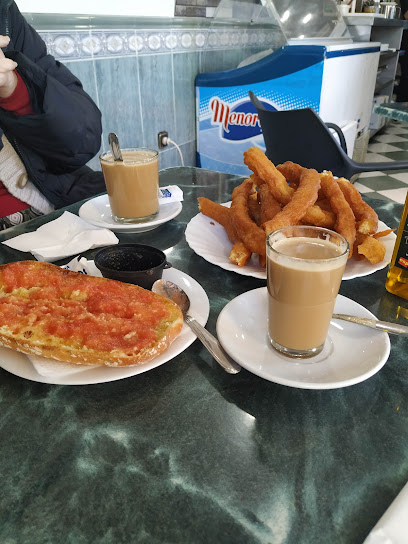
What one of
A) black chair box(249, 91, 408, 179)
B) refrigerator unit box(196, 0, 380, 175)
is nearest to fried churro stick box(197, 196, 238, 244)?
black chair box(249, 91, 408, 179)

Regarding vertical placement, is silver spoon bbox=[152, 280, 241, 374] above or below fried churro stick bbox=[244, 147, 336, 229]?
below

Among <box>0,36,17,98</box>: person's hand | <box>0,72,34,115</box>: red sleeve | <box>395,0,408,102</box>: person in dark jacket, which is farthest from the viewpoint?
<box>395,0,408,102</box>: person in dark jacket

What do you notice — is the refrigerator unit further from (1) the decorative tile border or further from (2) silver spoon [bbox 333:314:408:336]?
(2) silver spoon [bbox 333:314:408:336]

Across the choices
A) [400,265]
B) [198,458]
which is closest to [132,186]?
[400,265]

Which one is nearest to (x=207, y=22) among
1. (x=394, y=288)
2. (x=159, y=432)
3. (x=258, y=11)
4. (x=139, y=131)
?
(x=258, y=11)

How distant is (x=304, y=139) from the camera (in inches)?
74.3

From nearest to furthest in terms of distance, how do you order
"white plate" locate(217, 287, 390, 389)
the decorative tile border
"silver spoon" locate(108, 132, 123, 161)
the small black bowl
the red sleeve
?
1. "white plate" locate(217, 287, 390, 389)
2. the small black bowl
3. "silver spoon" locate(108, 132, 123, 161)
4. the red sleeve
5. the decorative tile border

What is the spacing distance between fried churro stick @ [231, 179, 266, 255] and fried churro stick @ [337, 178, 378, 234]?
0.23m

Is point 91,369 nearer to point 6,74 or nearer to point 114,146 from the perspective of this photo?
point 114,146

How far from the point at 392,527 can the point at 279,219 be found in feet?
1.94

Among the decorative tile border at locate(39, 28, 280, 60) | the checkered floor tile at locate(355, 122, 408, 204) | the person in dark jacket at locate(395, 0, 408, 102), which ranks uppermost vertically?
the decorative tile border at locate(39, 28, 280, 60)

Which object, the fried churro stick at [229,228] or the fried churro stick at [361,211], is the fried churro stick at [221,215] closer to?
the fried churro stick at [229,228]

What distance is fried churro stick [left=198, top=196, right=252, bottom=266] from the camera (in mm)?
944

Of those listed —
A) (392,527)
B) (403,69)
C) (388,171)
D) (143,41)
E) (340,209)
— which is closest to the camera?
(392,527)
